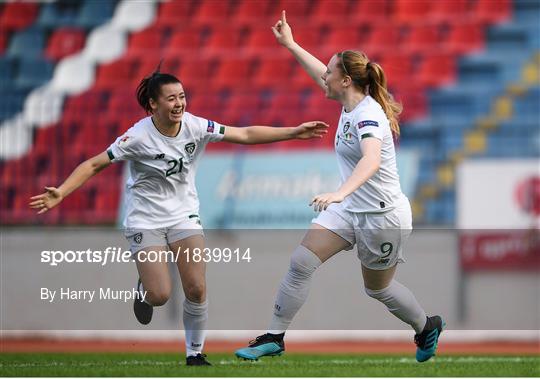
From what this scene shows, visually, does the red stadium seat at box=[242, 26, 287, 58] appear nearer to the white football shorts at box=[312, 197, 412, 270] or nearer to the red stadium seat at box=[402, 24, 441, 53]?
the red stadium seat at box=[402, 24, 441, 53]

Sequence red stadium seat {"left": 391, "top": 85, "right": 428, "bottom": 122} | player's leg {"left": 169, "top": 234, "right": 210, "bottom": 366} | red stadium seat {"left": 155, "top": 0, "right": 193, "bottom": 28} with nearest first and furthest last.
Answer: player's leg {"left": 169, "top": 234, "right": 210, "bottom": 366}, red stadium seat {"left": 391, "top": 85, "right": 428, "bottom": 122}, red stadium seat {"left": 155, "top": 0, "right": 193, "bottom": 28}

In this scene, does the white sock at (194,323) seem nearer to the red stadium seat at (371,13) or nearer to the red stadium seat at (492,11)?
the red stadium seat at (371,13)

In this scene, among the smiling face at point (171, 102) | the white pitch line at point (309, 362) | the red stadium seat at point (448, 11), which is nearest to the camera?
the smiling face at point (171, 102)

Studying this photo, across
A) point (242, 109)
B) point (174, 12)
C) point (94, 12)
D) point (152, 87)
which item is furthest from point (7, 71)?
point (152, 87)

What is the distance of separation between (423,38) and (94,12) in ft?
15.3

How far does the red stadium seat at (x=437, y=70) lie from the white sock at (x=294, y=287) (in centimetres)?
A: 821

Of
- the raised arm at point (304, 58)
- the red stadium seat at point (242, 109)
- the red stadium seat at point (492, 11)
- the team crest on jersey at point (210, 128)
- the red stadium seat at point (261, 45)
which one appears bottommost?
the team crest on jersey at point (210, 128)

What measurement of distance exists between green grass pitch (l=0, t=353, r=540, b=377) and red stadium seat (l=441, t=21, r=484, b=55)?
7.18m

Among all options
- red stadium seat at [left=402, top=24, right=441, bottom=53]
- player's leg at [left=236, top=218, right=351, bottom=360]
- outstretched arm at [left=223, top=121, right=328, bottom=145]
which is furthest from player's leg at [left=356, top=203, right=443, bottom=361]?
red stadium seat at [left=402, top=24, right=441, bottom=53]

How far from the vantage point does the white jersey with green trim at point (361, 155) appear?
6246 millimetres

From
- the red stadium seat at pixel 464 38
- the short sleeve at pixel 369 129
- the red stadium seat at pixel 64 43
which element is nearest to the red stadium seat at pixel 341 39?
the red stadium seat at pixel 464 38

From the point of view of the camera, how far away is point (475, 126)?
13531mm

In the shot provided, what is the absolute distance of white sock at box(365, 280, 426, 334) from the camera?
6535mm

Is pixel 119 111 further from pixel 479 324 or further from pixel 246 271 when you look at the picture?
pixel 479 324
